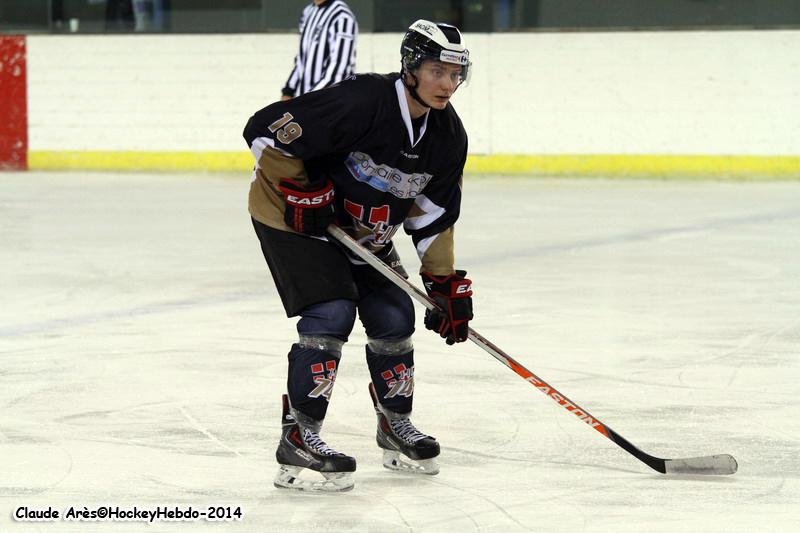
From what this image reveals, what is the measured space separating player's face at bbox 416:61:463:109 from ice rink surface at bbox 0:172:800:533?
2.59ft

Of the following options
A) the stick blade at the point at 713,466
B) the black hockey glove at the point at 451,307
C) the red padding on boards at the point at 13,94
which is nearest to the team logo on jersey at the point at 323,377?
the black hockey glove at the point at 451,307

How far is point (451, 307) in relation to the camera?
9.76 ft

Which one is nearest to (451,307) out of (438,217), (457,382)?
(438,217)

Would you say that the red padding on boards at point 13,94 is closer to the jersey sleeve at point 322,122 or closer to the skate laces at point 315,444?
the jersey sleeve at point 322,122

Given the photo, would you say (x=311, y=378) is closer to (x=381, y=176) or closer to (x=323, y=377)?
(x=323, y=377)

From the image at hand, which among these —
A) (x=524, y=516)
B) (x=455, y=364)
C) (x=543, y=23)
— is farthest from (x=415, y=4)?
(x=524, y=516)

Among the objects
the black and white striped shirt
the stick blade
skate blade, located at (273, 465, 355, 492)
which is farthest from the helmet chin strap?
the black and white striped shirt

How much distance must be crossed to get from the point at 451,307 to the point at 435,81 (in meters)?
0.49

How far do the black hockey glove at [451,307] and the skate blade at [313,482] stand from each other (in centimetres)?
39

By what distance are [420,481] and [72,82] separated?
870 centimetres

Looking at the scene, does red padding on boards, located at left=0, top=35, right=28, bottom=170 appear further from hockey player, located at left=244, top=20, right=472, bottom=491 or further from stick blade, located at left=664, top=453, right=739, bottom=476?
stick blade, located at left=664, top=453, right=739, bottom=476

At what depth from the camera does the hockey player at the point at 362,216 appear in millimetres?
2838

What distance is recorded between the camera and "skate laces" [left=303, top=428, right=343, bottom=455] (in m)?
2.82

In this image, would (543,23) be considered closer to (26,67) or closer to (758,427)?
(26,67)
